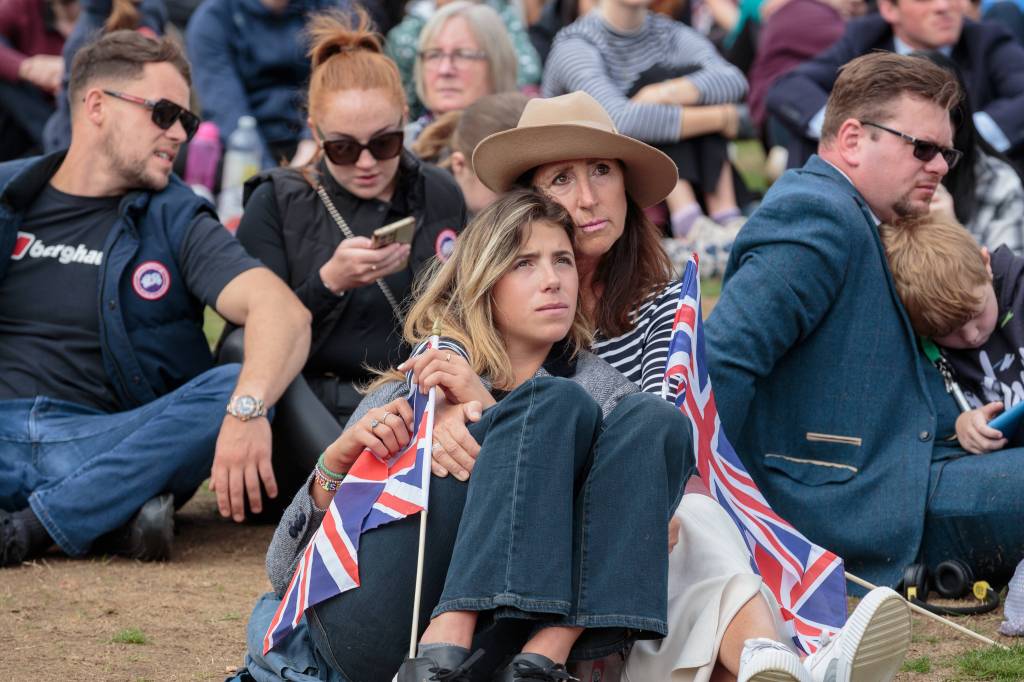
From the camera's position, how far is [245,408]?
4.89 meters

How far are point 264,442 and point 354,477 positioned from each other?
1.38m

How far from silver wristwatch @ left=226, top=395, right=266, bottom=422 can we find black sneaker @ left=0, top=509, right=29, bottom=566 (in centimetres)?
79

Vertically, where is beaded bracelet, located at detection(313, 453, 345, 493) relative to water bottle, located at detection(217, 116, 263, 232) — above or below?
above

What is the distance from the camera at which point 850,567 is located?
4.80 metres

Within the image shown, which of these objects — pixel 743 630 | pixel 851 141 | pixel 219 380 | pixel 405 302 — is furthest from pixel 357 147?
pixel 743 630

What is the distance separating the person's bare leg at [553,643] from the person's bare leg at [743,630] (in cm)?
38

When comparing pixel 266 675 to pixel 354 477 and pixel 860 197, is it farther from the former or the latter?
pixel 860 197

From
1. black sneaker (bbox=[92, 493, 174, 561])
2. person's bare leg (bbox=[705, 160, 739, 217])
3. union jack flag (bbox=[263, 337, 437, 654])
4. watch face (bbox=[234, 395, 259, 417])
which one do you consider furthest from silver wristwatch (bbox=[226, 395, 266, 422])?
person's bare leg (bbox=[705, 160, 739, 217])

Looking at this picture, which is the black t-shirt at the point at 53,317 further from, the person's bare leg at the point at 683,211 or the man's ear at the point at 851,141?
the person's bare leg at the point at 683,211

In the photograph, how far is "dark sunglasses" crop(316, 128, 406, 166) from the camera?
5.58 metres

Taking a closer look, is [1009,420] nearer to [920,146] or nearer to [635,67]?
[920,146]

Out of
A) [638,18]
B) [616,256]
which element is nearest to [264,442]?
[616,256]

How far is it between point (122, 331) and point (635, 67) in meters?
4.72

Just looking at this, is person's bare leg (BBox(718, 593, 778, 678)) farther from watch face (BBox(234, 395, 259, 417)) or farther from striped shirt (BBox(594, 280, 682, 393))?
watch face (BBox(234, 395, 259, 417))
